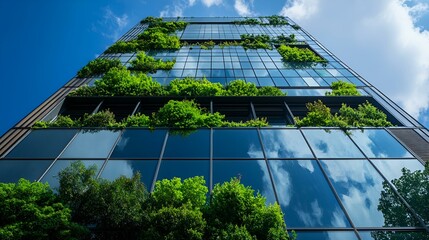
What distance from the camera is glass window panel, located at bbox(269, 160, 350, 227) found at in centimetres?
1259

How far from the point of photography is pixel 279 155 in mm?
16422

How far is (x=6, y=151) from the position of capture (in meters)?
16.7

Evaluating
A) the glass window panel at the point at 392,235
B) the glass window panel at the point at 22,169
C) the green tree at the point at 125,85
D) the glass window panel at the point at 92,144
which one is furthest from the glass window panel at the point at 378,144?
the glass window panel at the point at 22,169

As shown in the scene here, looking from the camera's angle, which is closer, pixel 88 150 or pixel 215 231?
pixel 215 231

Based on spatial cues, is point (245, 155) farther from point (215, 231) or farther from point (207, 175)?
point (215, 231)

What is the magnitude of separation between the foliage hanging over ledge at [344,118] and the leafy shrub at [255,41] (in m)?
15.2

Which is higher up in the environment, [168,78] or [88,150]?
[168,78]

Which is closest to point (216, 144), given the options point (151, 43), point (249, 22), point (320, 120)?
point (320, 120)

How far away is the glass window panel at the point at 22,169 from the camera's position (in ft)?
48.6

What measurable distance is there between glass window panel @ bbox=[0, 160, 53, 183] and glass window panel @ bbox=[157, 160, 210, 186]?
534 centimetres

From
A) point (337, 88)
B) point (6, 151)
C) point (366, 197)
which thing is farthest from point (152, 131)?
point (337, 88)

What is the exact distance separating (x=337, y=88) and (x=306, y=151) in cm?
Result: 1039

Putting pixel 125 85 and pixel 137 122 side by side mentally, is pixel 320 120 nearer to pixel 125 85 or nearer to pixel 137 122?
pixel 137 122

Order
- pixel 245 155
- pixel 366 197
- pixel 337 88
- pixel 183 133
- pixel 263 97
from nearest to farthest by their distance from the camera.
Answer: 1. pixel 366 197
2. pixel 245 155
3. pixel 183 133
4. pixel 263 97
5. pixel 337 88
